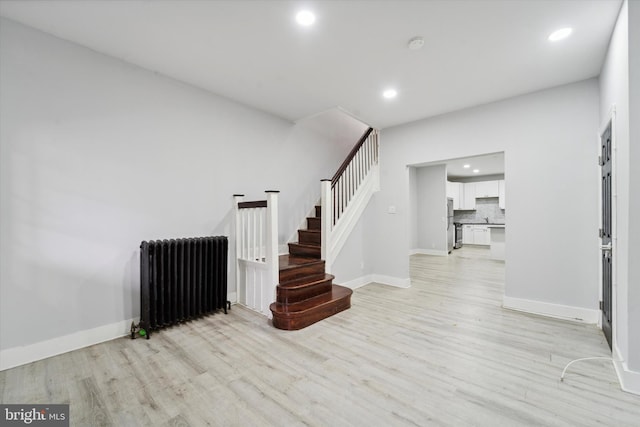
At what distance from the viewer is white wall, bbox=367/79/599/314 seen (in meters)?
3.07

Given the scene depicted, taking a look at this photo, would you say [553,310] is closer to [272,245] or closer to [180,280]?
[272,245]

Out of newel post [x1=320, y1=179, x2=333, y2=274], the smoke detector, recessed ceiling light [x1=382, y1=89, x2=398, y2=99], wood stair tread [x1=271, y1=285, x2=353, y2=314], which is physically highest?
recessed ceiling light [x1=382, y1=89, x2=398, y2=99]

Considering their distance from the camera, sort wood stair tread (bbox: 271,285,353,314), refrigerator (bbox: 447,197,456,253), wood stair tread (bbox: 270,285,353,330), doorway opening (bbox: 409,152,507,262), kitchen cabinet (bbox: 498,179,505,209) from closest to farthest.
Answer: wood stair tread (bbox: 270,285,353,330), wood stair tread (bbox: 271,285,353,314), doorway opening (bbox: 409,152,507,262), refrigerator (bbox: 447,197,456,253), kitchen cabinet (bbox: 498,179,505,209)

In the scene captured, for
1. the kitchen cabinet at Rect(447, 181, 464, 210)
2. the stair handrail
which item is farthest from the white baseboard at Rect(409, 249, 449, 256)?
the stair handrail

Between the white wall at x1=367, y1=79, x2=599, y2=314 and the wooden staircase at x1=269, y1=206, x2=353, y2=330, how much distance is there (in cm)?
240

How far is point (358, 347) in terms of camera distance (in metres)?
2.49

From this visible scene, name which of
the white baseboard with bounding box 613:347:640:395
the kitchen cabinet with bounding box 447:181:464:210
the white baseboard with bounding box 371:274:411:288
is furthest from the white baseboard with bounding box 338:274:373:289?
the kitchen cabinet with bounding box 447:181:464:210

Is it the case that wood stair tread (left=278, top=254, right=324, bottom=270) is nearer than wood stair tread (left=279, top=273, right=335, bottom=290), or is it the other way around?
wood stair tread (left=279, top=273, right=335, bottom=290)

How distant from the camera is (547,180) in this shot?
10.8 feet

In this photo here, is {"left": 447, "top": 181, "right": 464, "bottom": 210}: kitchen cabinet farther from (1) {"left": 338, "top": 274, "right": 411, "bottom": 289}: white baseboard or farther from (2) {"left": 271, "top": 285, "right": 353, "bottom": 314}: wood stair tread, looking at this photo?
(2) {"left": 271, "top": 285, "right": 353, "bottom": 314}: wood stair tread

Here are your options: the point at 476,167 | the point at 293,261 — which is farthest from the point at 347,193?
the point at 476,167

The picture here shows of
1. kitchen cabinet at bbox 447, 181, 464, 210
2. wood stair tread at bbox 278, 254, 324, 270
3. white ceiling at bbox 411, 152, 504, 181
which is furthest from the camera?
kitchen cabinet at bbox 447, 181, 464, 210

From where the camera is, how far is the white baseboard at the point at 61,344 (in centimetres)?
214

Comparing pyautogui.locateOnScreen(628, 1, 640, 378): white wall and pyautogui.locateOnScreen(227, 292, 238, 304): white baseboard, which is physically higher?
pyautogui.locateOnScreen(628, 1, 640, 378): white wall
